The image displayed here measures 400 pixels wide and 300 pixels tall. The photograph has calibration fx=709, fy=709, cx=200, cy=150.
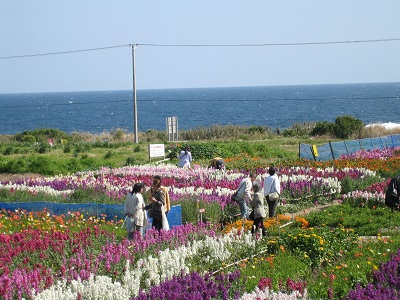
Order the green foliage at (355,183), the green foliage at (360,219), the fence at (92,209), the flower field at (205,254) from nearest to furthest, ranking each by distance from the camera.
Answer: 1. the flower field at (205,254)
2. the green foliage at (360,219)
3. the fence at (92,209)
4. the green foliage at (355,183)

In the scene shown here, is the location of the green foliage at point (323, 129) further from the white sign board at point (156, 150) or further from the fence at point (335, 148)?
the white sign board at point (156, 150)

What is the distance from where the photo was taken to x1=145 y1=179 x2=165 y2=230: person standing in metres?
15.1

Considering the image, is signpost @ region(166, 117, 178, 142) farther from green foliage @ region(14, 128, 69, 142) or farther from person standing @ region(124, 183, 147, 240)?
person standing @ region(124, 183, 147, 240)

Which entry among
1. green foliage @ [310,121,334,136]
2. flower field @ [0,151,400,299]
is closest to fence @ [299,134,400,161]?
flower field @ [0,151,400,299]

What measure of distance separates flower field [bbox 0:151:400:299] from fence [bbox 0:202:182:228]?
0.80 ft

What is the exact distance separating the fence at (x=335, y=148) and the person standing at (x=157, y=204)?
16.8m

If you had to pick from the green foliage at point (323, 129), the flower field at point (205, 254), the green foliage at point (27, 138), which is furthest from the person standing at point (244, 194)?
the green foliage at point (27, 138)

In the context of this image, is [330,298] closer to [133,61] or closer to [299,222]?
[299,222]

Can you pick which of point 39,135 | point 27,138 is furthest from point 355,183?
point 39,135

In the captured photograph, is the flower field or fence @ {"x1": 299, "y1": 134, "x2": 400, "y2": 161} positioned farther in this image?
fence @ {"x1": 299, "y1": 134, "x2": 400, "y2": 161}

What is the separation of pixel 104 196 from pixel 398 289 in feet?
38.0

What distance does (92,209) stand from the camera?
1755 centimetres

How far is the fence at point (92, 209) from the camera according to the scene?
17141 mm

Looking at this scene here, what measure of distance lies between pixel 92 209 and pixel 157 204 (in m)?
3.02
